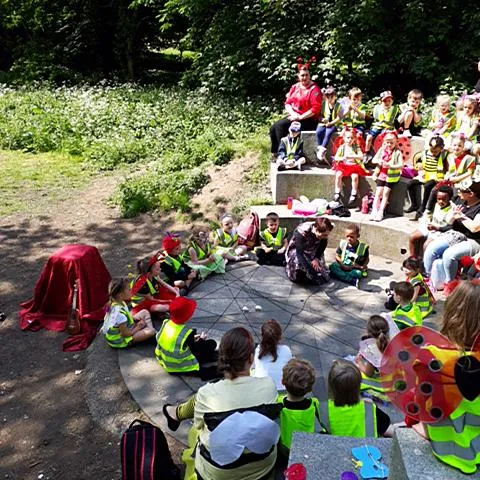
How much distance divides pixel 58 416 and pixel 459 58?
33.7 feet

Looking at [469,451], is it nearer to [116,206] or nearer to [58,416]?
[58,416]

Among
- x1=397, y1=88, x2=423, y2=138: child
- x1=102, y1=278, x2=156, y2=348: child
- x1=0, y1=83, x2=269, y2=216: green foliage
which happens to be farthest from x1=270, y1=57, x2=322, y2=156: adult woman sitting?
x1=102, y1=278, x2=156, y2=348: child

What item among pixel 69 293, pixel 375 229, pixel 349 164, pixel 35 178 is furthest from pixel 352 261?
pixel 35 178

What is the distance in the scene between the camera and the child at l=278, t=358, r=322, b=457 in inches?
149

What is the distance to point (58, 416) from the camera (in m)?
4.99

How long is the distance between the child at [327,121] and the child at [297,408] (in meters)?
6.17

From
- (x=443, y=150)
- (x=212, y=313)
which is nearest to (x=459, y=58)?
(x=443, y=150)

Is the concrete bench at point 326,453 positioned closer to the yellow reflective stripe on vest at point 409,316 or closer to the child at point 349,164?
the yellow reflective stripe on vest at point 409,316

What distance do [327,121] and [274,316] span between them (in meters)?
4.39

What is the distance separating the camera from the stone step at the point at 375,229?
26.0 ft

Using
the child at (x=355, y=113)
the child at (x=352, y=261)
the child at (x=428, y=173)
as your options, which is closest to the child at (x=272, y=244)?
the child at (x=352, y=261)

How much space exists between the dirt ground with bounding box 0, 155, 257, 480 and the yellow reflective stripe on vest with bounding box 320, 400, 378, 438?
1.34 metres

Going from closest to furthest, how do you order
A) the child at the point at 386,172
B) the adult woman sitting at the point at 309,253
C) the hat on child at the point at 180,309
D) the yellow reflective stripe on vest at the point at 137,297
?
the hat on child at the point at 180,309 < the yellow reflective stripe on vest at the point at 137,297 < the adult woman sitting at the point at 309,253 < the child at the point at 386,172

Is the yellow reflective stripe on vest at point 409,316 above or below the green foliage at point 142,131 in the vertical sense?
below
